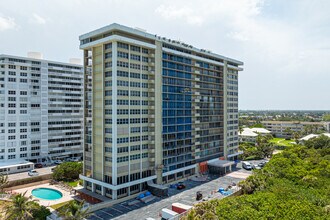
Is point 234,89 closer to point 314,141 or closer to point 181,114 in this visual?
point 181,114

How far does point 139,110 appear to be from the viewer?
6619 cm

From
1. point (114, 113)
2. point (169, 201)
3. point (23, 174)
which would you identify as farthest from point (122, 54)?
point (23, 174)

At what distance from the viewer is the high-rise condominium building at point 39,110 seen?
90000 mm

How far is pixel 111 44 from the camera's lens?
61.2 metres

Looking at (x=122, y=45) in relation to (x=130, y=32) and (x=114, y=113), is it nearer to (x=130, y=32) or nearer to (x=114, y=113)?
(x=130, y=32)

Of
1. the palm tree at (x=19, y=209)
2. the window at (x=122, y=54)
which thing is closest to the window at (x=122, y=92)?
the window at (x=122, y=54)

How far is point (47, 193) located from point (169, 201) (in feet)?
112

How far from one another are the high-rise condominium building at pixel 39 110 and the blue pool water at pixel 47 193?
2474 centimetres

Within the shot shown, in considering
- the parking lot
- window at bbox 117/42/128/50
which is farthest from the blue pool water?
window at bbox 117/42/128/50

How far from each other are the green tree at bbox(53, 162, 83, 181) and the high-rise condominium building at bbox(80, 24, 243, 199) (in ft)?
42.9

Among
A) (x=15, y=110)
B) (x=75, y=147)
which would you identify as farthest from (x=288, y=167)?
(x=15, y=110)

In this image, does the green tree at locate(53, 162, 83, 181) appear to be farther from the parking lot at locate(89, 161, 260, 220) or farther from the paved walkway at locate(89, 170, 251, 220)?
the paved walkway at locate(89, 170, 251, 220)

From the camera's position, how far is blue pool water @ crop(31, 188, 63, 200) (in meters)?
66.9

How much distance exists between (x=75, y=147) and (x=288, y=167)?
264 feet
